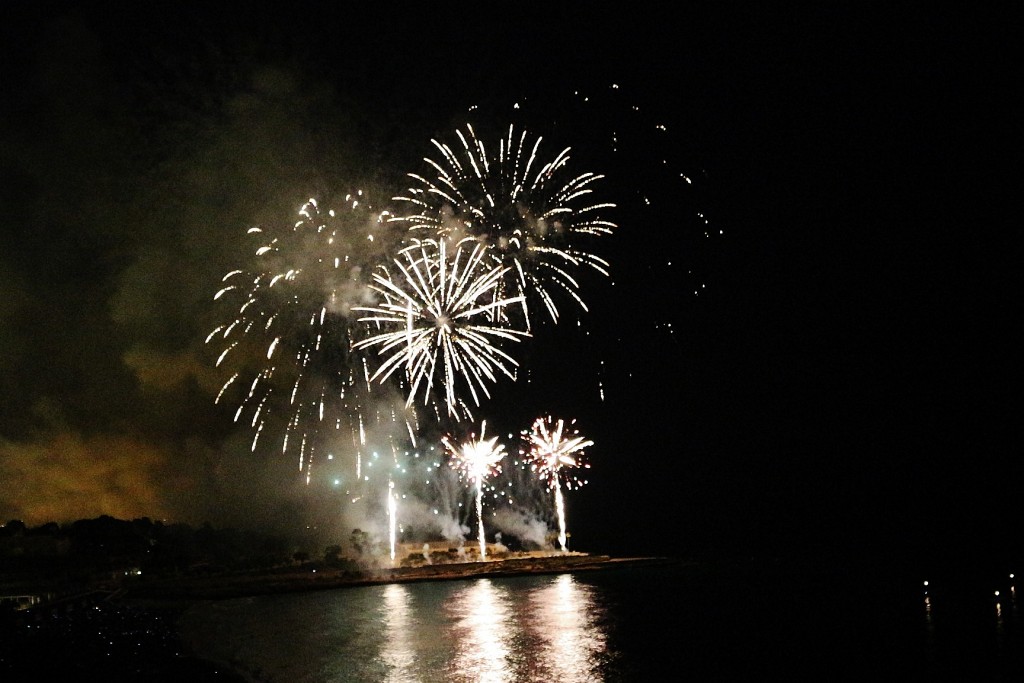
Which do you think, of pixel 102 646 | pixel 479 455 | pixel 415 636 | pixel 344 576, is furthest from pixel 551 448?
pixel 102 646

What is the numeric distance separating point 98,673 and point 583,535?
106020mm

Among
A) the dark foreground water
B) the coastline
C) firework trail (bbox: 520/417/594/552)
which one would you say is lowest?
the dark foreground water

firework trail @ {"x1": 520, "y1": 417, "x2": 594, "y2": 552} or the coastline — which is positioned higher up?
firework trail @ {"x1": 520, "y1": 417, "x2": 594, "y2": 552}

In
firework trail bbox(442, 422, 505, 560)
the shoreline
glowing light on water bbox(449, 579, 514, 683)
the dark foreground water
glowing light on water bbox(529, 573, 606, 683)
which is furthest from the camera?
firework trail bbox(442, 422, 505, 560)

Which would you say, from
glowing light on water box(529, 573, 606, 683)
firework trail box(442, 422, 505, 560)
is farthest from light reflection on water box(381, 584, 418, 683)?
firework trail box(442, 422, 505, 560)

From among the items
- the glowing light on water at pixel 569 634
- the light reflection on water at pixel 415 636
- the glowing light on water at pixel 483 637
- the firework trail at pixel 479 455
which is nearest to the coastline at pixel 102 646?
the light reflection on water at pixel 415 636

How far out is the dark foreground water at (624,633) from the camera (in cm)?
2130

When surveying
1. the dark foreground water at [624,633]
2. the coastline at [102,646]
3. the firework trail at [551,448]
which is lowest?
the dark foreground water at [624,633]

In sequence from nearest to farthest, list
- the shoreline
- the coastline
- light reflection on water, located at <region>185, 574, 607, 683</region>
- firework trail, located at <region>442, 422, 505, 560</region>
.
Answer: the coastline → light reflection on water, located at <region>185, 574, 607, 683</region> → the shoreline → firework trail, located at <region>442, 422, 505, 560</region>

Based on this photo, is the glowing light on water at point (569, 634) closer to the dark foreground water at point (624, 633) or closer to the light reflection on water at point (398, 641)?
the dark foreground water at point (624, 633)

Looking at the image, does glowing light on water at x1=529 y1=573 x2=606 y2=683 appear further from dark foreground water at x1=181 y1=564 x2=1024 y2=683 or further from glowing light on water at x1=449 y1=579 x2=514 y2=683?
glowing light on water at x1=449 y1=579 x2=514 y2=683

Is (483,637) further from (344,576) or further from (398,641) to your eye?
(344,576)

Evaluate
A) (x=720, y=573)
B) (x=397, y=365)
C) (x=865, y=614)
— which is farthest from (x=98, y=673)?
(x=720, y=573)

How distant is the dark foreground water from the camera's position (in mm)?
21297
